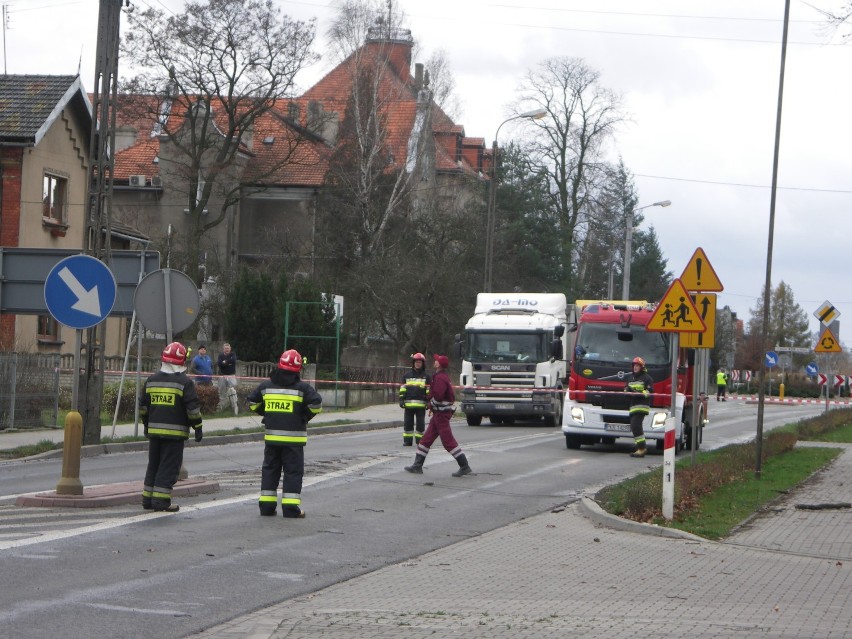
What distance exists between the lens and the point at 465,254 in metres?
54.6

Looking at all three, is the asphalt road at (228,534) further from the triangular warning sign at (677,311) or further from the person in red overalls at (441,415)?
the triangular warning sign at (677,311)

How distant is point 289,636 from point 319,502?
7.02 meters

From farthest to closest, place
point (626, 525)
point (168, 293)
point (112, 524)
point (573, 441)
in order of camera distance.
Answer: point (573, 441) < point (168, 293) < point (626, 525) < point (112, 524)

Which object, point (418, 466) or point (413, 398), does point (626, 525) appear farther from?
point (413, 398)

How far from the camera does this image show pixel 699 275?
17.3 metres

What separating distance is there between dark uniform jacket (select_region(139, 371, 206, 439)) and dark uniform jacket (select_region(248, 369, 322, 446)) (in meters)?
0.66

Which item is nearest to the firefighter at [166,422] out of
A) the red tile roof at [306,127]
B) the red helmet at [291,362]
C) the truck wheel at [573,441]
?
the red helmet at [291,362]

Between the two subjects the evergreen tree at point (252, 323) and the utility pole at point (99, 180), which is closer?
the utility pole at point (99, 180)

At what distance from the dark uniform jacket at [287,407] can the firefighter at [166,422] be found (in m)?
0.71

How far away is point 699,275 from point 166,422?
8.28 m

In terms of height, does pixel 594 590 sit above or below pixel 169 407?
below

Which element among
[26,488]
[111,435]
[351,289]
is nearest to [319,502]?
[26,488]

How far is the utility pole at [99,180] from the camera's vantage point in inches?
795

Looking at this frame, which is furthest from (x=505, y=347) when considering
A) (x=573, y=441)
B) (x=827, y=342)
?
(x=827, y=342)
